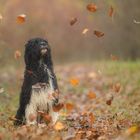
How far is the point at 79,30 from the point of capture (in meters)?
31.7

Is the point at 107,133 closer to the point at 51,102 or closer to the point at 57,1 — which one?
the point at 51,102

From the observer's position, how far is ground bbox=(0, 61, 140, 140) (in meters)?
9.54

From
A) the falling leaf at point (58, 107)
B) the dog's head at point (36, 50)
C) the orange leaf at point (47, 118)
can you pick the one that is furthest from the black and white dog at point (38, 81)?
the orange leaf at point (47, 118)

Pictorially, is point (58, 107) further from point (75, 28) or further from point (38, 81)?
point (75, 28)

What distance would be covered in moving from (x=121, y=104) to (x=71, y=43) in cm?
1735

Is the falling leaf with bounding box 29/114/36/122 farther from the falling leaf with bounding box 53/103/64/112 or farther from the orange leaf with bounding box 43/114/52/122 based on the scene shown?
the falling leaf with bounding box 53/103/64/112

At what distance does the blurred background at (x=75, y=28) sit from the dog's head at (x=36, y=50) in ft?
46.0

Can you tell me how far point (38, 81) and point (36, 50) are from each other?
1.89 ft

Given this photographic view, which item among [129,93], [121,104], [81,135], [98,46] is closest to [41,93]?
[81,135]

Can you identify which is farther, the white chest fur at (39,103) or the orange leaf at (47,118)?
the white chest fur at (39,103)

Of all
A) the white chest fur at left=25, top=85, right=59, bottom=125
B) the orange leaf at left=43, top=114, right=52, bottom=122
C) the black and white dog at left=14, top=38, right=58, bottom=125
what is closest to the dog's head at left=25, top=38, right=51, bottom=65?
the black and white dog at left=14, top=38, right=58, bottom=125

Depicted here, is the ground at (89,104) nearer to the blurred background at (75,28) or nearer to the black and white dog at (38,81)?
the black and white dog at (38,81)

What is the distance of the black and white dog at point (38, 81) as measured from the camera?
10.7 metres

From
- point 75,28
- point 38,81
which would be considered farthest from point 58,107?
point 75,28
